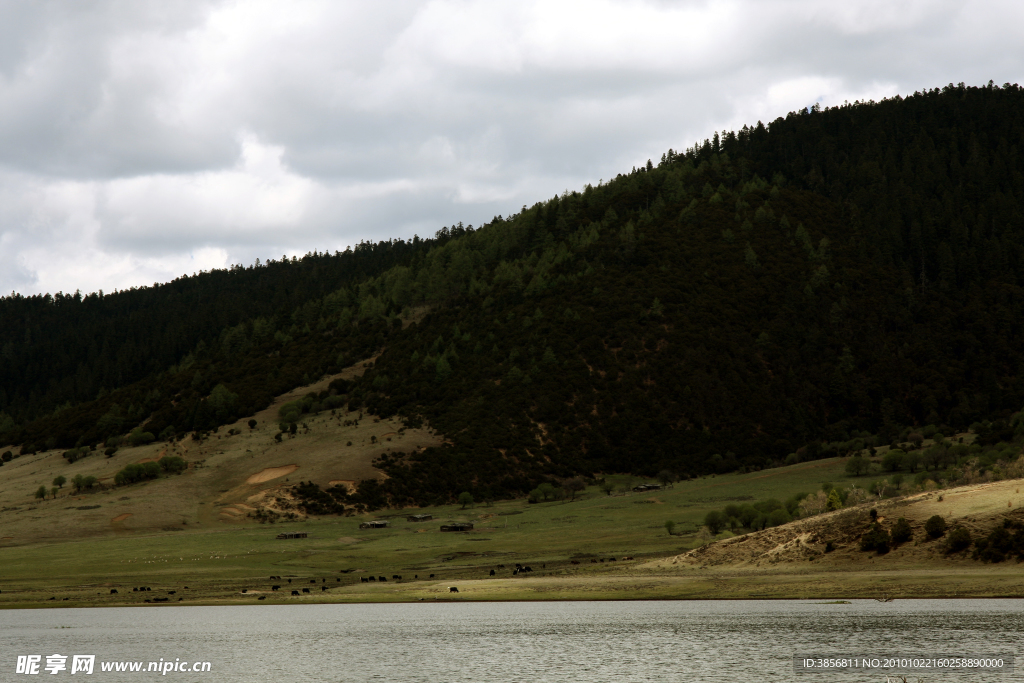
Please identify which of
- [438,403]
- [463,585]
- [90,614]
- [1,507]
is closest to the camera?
[90,614]

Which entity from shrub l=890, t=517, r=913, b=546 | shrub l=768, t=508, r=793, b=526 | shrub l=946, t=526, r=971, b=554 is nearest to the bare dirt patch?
shrub l=768, t=508, r=793, b=526

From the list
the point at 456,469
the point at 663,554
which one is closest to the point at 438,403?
the point at 456,469

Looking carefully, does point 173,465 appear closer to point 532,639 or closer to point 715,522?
point 715,522

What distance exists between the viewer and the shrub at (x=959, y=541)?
65375 mm

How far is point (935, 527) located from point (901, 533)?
247 centimetres

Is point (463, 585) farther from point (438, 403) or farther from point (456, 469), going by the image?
point (438, 403)

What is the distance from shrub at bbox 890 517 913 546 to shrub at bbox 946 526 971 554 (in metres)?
3.16

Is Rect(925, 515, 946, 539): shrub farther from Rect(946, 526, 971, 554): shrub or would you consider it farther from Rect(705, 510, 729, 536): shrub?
Rect(705, 510, 729, 536): shrub

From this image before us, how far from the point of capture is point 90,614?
234 ft

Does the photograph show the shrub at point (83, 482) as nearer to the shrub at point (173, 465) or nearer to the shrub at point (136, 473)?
the shrub at point (136, 473)

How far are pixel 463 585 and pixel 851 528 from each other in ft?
108

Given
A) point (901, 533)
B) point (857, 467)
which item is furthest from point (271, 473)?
point (901, 533)

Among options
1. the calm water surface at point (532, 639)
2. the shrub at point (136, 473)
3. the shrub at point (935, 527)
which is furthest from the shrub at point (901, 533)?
the shrub at point (136, 473)

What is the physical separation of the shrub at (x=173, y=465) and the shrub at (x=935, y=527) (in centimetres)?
13739
